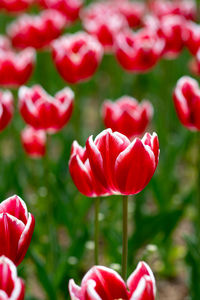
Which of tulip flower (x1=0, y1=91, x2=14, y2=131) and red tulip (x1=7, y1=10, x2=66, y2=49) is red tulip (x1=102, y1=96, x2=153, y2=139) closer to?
tulip flower (x1=0, y1=91, x2=14, y2=131)

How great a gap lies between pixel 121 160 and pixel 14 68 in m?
1.26

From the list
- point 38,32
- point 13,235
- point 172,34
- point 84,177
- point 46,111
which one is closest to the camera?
point 13,235

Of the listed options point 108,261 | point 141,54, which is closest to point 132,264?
point 108,261

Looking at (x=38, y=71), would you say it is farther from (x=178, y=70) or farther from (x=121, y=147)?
(x=121, y=147)

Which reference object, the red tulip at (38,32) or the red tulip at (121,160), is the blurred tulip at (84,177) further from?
the red tulip at (38,32)

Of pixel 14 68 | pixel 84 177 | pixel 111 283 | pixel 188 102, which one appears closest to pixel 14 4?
pixel 14 68

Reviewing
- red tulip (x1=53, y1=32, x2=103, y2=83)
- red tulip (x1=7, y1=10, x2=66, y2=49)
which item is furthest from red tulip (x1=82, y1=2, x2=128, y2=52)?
red tulip (x1=53, y1=32, x2=103, y2=83)

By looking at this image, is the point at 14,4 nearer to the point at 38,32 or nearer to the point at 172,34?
the point at 38,32

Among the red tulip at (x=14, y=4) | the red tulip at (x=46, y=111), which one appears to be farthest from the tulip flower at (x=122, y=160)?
the red tulip at (x=14, y=4)

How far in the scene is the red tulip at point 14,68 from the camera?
2.23 metres

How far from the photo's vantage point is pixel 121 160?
107 cm

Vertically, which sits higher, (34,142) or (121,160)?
(121,160)

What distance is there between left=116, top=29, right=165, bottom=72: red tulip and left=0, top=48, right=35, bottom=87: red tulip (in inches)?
14.1

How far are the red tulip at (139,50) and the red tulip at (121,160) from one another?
1206mm
